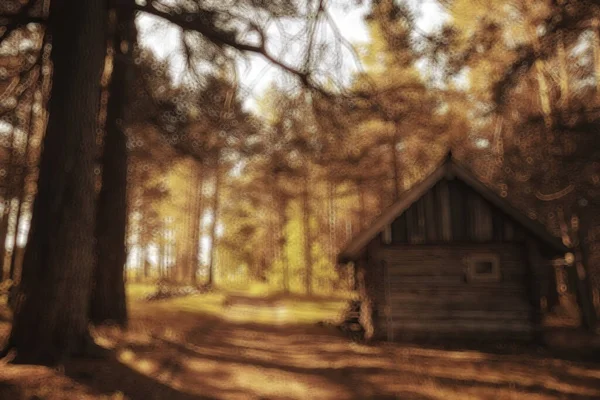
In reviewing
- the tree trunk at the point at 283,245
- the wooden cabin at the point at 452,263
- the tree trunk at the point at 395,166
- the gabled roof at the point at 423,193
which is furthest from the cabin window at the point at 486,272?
the tree trunk at the point at 283,245

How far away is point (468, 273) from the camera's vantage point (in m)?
14.3

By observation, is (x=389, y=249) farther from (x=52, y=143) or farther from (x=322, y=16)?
(x=52, y=143)

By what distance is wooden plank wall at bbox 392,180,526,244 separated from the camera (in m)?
14.2

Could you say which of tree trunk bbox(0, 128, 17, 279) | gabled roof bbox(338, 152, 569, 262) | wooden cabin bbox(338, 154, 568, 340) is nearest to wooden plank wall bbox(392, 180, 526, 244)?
wooden cabin bbox(338, 154, 568, 340)

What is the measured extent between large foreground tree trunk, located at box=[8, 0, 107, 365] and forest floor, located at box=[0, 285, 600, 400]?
0.63 metres

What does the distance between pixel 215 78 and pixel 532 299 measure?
1153 centimetres

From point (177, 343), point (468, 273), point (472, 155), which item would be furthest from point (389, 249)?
point (472, 155)

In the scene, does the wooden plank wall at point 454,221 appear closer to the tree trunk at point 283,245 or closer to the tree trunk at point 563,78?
the tree trunk at point 563,78

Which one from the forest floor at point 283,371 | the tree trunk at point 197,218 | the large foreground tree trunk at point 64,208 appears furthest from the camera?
the tree trunk at point 197,218

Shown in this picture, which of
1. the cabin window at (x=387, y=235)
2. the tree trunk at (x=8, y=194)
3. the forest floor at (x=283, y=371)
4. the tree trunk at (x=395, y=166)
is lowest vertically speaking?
the forest floor at (x=283, y=371)

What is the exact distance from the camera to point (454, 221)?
14.3 metres

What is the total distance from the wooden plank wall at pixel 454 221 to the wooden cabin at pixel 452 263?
0.03 m

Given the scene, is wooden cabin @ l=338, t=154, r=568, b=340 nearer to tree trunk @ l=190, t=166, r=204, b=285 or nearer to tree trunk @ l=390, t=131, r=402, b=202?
tree trunk @ l=390, t=131, r=402, b=202

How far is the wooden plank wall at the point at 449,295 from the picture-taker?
557 inches
